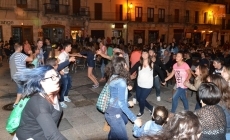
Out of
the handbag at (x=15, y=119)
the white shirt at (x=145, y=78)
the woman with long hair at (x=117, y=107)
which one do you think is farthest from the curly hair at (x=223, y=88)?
the handbag at (x=15, y=119)

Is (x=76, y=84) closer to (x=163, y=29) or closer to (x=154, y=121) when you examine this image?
(x=154, y=121)

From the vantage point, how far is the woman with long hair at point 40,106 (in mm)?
2168

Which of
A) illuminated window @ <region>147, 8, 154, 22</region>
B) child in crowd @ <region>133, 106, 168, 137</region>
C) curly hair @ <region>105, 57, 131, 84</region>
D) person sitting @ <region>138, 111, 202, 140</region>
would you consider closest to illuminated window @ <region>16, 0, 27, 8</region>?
illuminated window @ <region>147, 8, 154, 22</region>

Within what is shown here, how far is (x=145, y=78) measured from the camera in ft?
18.8

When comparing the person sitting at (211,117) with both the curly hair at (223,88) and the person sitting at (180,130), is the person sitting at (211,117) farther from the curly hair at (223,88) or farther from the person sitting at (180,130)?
the person sitting at (180,130)

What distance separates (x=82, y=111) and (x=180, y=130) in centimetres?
515

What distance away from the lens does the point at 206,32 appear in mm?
40062

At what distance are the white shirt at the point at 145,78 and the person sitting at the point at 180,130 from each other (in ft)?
12.1

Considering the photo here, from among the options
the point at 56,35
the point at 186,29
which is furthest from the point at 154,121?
the point at 186,29

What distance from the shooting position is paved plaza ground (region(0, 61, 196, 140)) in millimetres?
5359

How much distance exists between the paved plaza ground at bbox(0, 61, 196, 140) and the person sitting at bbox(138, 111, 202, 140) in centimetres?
337

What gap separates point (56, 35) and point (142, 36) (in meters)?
12.4

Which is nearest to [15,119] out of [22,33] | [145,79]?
[145,79]

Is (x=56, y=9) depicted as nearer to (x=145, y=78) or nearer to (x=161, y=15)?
(x=161, y=15)
